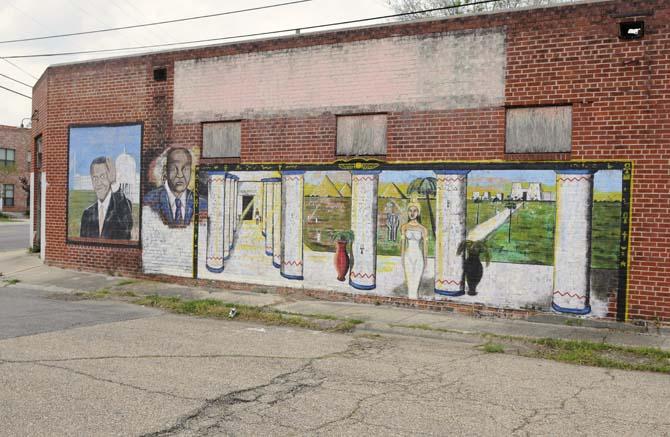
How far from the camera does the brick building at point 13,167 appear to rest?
2363 inches

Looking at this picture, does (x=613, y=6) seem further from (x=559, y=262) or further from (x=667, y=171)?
(x=559, y=262)

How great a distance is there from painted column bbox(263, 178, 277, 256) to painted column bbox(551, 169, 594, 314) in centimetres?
594

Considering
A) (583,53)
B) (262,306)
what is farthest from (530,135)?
(262,306)

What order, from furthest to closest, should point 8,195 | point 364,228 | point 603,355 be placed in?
point 8,195, point 364,228, point 603,355

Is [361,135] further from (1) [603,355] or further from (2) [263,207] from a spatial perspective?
(1) [603,355]

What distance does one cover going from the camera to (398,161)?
1266 cm

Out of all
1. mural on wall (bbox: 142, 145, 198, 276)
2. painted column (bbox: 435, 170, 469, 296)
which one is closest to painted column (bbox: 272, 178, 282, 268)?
mural on wall (bbox: 142, 145, 198, 276)

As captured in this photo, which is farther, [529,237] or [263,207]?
[263,207]

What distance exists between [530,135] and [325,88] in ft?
14.0

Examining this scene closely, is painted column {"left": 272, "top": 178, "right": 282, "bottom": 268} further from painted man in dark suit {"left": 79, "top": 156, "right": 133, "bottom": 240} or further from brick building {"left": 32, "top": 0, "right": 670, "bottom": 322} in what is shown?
painted man in dark suit {"left": 79, "top": 156, "right": 133, "bottom": 240}

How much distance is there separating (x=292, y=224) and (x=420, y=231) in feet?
9.55

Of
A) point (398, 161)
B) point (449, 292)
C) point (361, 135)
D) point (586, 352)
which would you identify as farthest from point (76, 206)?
point (586, 352)

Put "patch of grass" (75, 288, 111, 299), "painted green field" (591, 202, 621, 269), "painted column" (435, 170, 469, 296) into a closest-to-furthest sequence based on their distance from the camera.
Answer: "painted green field" (591, 202, 621, 269) → "painted column" (435, 170, 469, 296) → "patch of grass" (75, 288, 111, 299)

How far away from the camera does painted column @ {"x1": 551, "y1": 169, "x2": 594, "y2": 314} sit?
1102 centimetres
